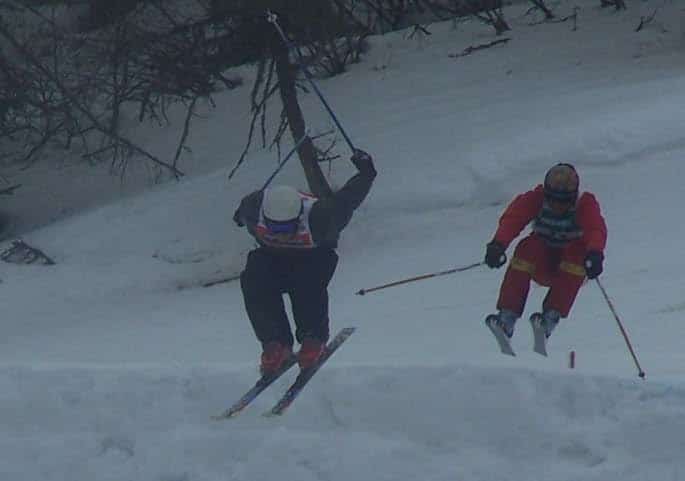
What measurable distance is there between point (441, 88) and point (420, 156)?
10.7 feet

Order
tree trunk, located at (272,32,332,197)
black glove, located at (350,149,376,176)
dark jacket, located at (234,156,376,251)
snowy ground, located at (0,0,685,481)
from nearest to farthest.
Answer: snowy ground, located at (0,0,685,481), dark jacket, located at (234,156,376,251), black glove, located at (350,149,376,176), tree trunk, located at (272,32,332,197)

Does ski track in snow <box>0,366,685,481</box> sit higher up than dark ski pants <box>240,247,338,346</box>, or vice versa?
dark ski pants <box>240,247,338,346</box>

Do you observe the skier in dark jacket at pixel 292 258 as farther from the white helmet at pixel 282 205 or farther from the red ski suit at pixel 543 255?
the red ski suit at pixel 543 255

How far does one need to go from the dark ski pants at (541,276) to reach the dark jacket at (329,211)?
105 centimetres

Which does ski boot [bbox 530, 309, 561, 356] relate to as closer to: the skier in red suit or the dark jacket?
the skier in red suit

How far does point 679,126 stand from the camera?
15.7 m

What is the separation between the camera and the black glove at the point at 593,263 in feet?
24.7

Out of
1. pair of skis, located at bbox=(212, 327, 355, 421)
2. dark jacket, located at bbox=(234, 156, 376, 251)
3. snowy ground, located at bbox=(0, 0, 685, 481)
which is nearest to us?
snowy ground, located at bbox=(0, 0, 685, 481)

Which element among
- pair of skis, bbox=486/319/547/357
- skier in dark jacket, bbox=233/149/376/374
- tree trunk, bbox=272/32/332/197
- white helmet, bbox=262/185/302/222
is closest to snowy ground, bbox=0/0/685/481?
pair of skis, bbox=486/319/547/357

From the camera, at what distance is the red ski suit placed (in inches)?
308

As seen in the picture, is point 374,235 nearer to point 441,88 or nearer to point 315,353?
point 441,88

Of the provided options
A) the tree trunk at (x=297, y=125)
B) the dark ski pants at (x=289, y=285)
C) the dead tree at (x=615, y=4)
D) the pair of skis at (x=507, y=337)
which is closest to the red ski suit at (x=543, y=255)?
the pair of skis at (x=507, y=337)

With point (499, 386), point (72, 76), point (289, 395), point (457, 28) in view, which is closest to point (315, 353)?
point (289, 395)

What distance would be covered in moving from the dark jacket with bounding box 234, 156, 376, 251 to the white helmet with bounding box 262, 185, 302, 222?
0.11 m
